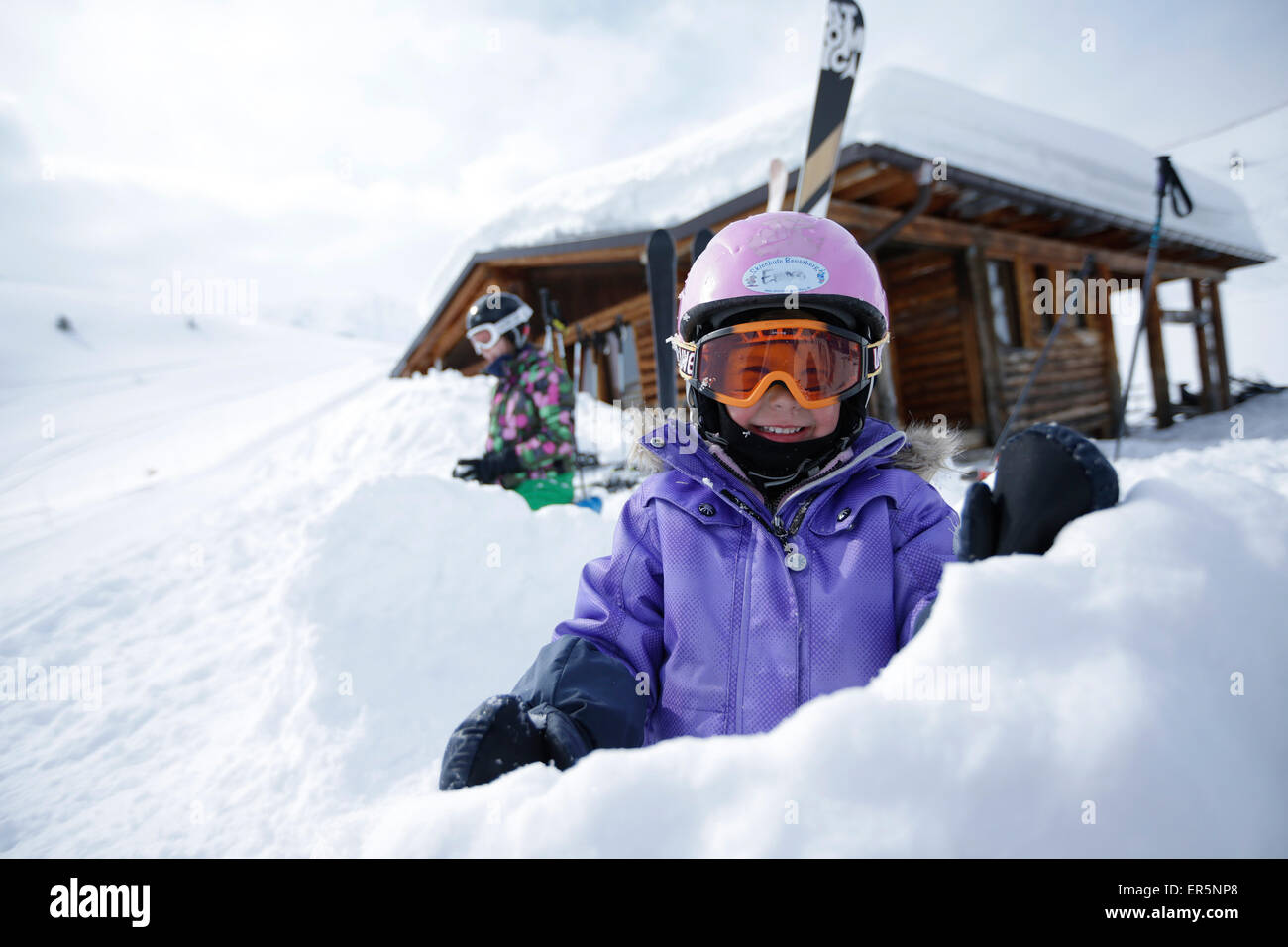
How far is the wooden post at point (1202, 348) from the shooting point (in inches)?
581

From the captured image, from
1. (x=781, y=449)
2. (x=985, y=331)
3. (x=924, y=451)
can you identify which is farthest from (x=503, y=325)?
(x=985, y=331)

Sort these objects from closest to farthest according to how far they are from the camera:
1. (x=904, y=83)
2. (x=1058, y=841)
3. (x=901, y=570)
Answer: (x=1058, y=841)
(x=901, y=570)
(x=904, y=83)

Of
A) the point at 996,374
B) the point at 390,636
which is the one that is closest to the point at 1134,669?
the point at 390,636

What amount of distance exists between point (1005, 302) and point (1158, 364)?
665 cm

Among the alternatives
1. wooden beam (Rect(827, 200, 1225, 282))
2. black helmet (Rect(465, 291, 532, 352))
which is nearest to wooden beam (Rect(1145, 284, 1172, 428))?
wooden beam (Rect(827, 200, 1225, 282))

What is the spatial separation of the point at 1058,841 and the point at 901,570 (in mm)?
940

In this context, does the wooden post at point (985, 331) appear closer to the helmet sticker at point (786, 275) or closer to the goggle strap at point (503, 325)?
the goggle strap at point (503, 325)

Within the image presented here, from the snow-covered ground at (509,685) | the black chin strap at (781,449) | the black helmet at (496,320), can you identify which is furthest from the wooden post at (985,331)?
the black chin strap at (781,449)

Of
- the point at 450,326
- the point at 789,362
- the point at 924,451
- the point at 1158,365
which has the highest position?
the point at 450,326

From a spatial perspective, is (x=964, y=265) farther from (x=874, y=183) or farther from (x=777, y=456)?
(x=777, y=456)

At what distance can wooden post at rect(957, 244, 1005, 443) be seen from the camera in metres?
9.38

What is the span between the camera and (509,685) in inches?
126

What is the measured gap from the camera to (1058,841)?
24.5 inches
